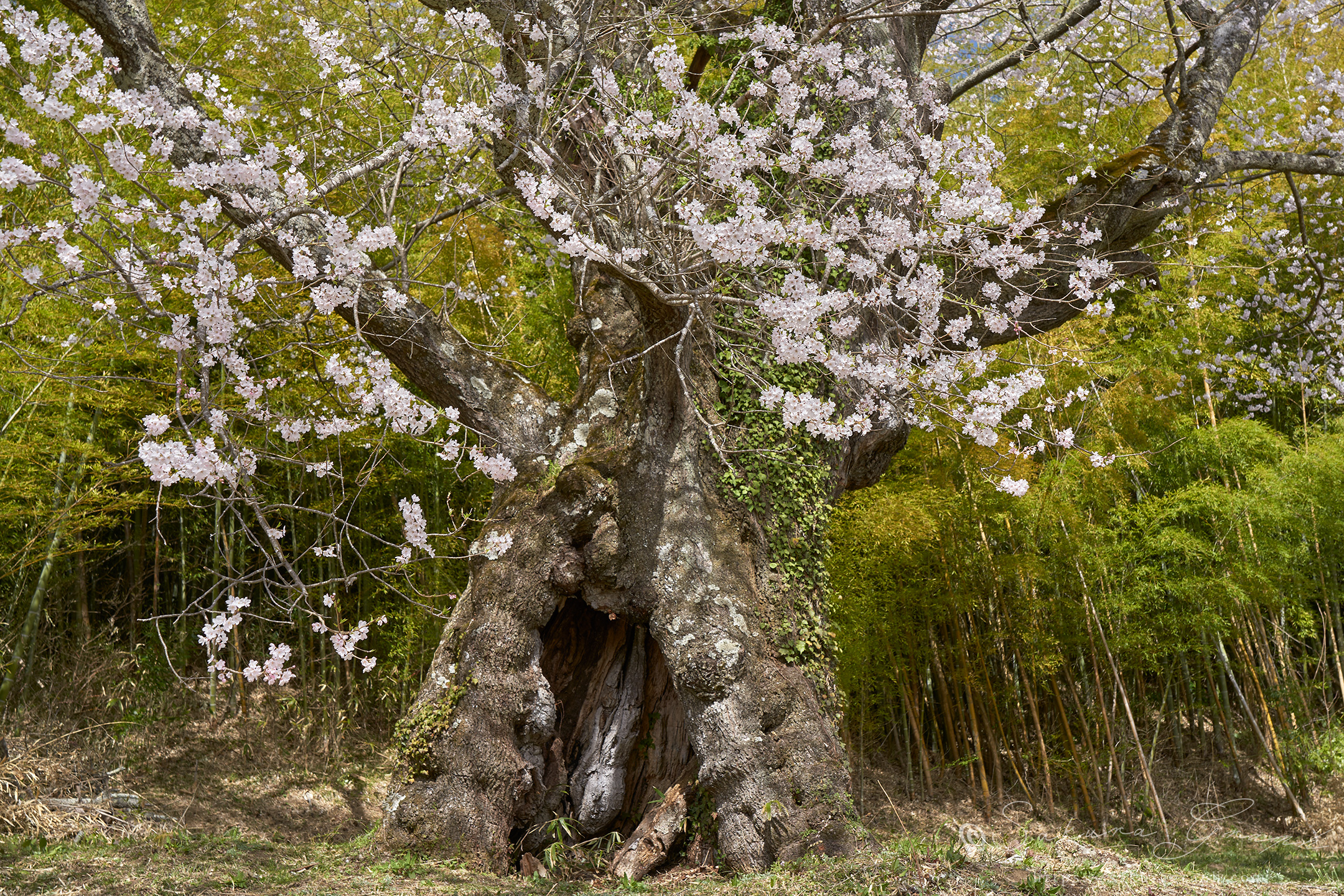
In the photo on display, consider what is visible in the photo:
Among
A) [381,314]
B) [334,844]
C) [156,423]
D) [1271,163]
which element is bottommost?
[334,844]

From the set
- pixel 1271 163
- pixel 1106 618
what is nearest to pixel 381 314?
pixel 1271 163

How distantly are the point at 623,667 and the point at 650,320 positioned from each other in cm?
164

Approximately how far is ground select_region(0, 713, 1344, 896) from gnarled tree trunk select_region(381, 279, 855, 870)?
0.25 meters

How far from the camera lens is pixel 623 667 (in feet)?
14.1

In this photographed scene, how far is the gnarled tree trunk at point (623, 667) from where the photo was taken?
364cm

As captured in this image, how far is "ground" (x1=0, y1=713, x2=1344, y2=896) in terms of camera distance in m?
3.15

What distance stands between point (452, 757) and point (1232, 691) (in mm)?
7557

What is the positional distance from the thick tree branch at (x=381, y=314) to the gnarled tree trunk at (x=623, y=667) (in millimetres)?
237

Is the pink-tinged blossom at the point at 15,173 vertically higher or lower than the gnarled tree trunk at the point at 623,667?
higher

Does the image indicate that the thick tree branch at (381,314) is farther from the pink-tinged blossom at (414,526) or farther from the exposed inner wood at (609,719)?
the exposed inner wood at (609,719)

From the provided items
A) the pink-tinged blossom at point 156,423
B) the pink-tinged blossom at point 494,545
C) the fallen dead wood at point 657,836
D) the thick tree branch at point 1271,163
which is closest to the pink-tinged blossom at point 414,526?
the pink-tinged blossom at point 494,545

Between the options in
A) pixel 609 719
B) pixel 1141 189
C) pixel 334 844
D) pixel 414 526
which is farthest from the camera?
pixel 334 844

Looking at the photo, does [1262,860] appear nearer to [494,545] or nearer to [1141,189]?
[1141,189]

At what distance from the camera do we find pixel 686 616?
3.75 metres
